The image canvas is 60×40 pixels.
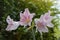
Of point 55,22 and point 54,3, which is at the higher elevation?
point 54,3

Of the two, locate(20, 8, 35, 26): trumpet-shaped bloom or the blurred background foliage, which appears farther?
the blurred background foliage

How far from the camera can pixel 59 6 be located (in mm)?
1184

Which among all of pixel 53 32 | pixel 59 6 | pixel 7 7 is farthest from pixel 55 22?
pixel 7 7

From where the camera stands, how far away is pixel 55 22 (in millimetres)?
1049

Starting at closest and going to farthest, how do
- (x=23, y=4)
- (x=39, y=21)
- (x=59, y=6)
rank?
(x=39, y=21) < (x=23, y=4) < (x=59, y=6)

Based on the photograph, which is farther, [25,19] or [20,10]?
[20,10]

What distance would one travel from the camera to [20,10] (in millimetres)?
985

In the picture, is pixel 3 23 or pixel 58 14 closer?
pixel 3 23

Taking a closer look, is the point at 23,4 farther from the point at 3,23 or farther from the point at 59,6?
the point at 59,6

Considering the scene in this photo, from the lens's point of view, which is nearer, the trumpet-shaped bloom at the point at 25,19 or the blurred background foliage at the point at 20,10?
the trumpet-shaped bloom at the point at 25,19

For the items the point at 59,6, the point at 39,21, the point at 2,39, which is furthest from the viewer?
the point at 59,6

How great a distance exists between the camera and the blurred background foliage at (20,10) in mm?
935

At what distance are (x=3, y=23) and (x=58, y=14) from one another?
37cm

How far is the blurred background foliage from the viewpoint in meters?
0.93
